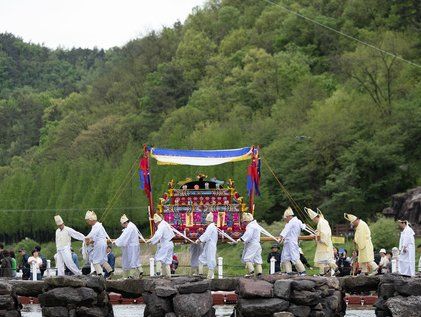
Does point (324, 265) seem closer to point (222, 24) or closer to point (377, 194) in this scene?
point (377, 194)

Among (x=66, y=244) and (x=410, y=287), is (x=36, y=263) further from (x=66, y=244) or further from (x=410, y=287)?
(x=410, y=287)

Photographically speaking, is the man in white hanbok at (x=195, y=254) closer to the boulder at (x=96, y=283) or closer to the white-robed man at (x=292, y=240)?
the white-robed man at (x=292, y=240)

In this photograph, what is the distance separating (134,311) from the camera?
4356 cm

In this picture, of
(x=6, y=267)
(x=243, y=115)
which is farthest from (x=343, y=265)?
(x=243, y=115)

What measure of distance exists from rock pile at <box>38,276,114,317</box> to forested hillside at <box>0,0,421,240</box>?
47925mm

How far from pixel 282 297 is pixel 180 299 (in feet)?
9.43

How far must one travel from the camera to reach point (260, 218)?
89.9 metres

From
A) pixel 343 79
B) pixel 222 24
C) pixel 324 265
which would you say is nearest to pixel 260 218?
pixel 343 79

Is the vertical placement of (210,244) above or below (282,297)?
above

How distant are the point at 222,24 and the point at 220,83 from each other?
110 feet

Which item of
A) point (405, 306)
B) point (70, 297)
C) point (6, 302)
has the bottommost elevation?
point (405, 306)

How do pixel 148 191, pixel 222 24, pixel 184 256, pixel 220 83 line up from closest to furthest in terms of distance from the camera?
pixel 148 191 → pixel 184 256 → pixel 220 83 → pixel 222 24

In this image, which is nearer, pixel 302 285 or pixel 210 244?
pixel 302 285

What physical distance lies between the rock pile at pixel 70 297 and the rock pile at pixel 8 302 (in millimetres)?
954
